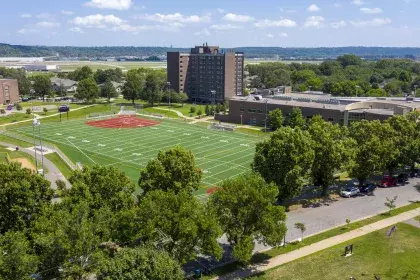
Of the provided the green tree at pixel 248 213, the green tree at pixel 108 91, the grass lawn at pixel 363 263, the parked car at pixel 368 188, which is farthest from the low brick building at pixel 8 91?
the grass lawn at pixel 363 263

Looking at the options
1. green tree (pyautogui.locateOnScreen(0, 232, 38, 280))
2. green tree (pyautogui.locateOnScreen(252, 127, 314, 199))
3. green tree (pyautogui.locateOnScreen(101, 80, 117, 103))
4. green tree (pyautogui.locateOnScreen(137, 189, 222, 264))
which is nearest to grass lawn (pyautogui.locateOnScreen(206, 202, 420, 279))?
green tree (pyautogui.locateOnScreen(137, 189, 222, 264))

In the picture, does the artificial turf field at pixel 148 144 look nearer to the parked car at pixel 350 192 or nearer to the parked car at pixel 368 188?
the parked car at pixel 350 192

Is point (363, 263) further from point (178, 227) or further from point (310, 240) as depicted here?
point (178, 227)

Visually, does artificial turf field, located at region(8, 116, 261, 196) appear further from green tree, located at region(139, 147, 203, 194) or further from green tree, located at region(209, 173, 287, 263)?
green tree, located at region(209, 173, 287, 263)

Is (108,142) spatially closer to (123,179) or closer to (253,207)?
(123,179)

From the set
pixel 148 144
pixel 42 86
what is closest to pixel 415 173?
pixel 148 144
